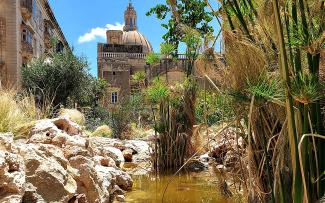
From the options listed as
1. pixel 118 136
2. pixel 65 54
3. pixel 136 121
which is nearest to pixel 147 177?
pixel 118 136

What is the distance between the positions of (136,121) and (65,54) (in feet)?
15.4

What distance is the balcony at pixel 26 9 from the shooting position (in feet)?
73.7

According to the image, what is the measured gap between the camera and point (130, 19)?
59938 mm

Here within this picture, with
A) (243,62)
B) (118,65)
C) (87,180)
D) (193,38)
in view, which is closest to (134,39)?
(118,65)

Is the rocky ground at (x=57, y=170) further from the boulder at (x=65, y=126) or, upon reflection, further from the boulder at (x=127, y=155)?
the boulder at (x=127, y=155)

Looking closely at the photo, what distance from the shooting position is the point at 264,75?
2357mm

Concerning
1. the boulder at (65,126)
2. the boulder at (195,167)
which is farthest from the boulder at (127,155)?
the boulder at (65,126)

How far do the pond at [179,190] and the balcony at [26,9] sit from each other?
58.5 feet

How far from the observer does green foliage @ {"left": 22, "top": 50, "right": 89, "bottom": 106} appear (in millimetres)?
17438

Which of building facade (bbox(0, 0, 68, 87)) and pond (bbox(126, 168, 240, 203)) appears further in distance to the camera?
building facade (bbox(0, 0, 68, 87))

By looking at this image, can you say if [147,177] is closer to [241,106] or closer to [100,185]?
[100,185]

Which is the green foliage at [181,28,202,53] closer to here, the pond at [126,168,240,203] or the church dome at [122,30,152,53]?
the pond at [126,168,240,203]

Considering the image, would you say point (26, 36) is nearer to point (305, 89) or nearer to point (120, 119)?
point (120, 119)

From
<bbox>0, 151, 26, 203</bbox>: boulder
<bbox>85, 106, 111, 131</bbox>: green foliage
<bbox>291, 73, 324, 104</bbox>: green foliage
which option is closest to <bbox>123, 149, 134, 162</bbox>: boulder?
<bbox>85, 106, 111, 131</bbox>: green foliage
